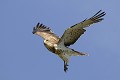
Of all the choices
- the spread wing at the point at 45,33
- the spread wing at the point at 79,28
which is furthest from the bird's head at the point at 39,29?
the spread wing at the point at 79,28

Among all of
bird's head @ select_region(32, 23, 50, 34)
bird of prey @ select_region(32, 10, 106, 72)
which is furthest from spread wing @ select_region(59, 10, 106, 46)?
bird's head @ select_region(32, 23, 50, 34)

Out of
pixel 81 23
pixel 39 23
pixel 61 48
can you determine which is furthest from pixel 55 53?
→ pixel 39 23

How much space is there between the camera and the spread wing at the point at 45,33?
21.9 metres

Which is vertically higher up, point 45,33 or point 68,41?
point 45,33

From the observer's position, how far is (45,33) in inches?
935

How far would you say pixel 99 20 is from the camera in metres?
20.2

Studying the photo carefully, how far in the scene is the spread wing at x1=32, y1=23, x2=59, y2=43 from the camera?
72.0 ft

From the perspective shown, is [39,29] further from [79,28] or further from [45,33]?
[79,28]

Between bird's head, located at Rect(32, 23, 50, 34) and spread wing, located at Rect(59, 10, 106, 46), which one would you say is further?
bird's head, located at Rect(32, 23, 50, 34)

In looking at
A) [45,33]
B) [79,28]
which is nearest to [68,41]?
[79,28]

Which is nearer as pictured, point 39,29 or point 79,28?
point 79,28

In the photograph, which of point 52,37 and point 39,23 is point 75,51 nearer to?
point 52,37

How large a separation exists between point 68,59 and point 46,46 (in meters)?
1.02

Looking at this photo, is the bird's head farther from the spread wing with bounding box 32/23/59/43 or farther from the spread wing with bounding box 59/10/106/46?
the spread wing with bounding box 59/10/106/46
